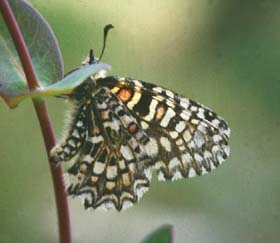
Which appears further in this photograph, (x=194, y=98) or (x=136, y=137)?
(x=194, y=98)

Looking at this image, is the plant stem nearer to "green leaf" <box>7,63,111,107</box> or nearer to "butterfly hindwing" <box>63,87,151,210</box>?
"green leaf" <box>7,63,111,107</box>

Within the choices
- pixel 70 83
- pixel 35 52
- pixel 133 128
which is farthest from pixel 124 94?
pixel 70 83

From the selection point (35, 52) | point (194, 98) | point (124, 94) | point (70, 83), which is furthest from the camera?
point (194, 98)

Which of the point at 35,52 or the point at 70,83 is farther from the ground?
the point at 35,52

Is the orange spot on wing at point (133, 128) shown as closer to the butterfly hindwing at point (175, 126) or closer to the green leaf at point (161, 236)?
the butterfly hindwing at point (175, 126)

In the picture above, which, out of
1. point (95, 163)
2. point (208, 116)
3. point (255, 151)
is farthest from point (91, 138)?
point (255, 151)

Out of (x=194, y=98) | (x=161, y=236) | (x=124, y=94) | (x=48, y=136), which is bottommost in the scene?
(x=161, y=236)

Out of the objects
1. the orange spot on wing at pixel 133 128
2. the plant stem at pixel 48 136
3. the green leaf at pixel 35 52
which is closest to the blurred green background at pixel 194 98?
the orange spot on wing at pixel 133 128

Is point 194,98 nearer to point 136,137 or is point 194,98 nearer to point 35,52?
point 136,137
